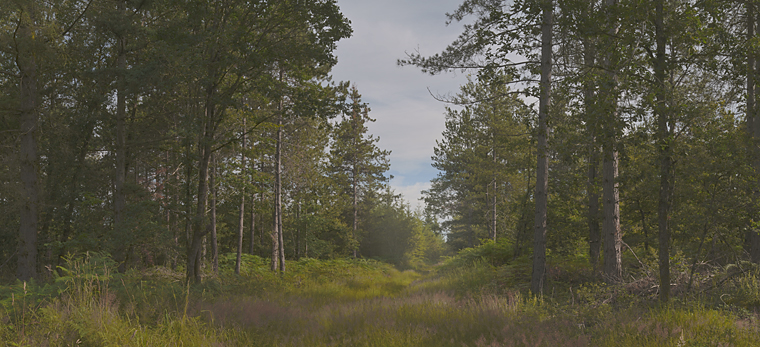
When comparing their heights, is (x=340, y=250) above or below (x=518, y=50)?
below

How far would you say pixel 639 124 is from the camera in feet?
20.3

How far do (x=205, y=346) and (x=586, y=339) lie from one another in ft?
14.5

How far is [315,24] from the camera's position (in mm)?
10062

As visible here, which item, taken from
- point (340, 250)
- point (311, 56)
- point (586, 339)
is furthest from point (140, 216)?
point (340, 250)

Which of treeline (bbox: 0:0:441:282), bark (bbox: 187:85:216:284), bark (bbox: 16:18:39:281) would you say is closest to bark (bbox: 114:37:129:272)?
treeline (bbox: 0:0:441:282)

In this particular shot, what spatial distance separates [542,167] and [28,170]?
43.1 feet

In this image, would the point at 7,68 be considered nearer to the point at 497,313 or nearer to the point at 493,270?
the point at 497,313

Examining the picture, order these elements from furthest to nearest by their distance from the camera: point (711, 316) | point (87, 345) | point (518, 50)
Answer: point (518, 50) → point (711, 316) → point (87, 345)

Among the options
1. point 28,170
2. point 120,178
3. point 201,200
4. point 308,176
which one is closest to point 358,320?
point 201,200

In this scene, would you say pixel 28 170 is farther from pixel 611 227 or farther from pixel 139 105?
pixel 611 227

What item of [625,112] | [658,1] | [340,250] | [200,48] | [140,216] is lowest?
[340,250]

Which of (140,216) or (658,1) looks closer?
(658,1)

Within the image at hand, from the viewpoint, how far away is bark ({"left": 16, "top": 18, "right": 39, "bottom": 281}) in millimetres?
9719

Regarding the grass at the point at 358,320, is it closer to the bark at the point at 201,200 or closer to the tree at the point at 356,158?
the bark at the point at 201,200
